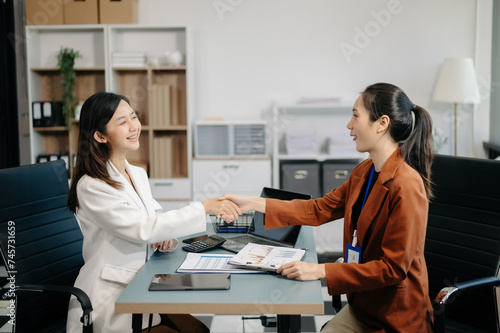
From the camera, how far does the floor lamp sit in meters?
3.99

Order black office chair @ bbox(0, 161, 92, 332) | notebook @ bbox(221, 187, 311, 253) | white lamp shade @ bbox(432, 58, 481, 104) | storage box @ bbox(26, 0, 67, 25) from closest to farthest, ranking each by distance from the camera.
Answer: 1. black office chair @ bbox(0, 161, 92, 332)
2. notebook @ bbox(221, 187, 311, 253)
3. white lamp shade @ bbox(432, 58, 481, 104)
4. storage box @ bbox(26, 0, 67, 25)

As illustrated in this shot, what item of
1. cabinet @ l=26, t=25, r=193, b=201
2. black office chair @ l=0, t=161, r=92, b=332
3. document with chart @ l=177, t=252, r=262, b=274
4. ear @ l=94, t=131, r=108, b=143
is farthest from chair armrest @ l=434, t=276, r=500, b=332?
cabinet @ l=26, t=25, r=193, b=201

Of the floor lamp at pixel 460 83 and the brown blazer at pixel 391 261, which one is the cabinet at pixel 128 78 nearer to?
the floor lamp at pixel 460 83

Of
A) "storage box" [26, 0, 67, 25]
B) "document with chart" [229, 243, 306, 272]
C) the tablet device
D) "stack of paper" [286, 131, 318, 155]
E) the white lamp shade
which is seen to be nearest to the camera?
the tablet device

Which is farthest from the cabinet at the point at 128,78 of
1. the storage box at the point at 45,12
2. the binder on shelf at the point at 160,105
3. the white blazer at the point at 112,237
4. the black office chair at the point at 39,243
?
the white blazer at the point at 112,237

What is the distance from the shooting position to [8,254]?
1822mm

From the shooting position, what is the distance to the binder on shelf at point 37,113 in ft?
13.6

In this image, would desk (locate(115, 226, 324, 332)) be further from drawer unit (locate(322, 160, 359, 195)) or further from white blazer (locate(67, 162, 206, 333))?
drawer unit (locate(322, 160, 359, 195))

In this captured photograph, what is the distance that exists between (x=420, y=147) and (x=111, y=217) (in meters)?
1.10

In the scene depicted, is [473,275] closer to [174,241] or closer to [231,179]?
[174,241]

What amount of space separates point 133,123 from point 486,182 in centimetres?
139

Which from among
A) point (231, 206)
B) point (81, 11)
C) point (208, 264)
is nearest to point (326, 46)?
point (81, 11)

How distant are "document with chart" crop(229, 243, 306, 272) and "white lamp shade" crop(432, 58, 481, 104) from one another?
274 centimetres

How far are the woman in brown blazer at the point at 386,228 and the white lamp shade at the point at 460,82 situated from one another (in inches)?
97.1
